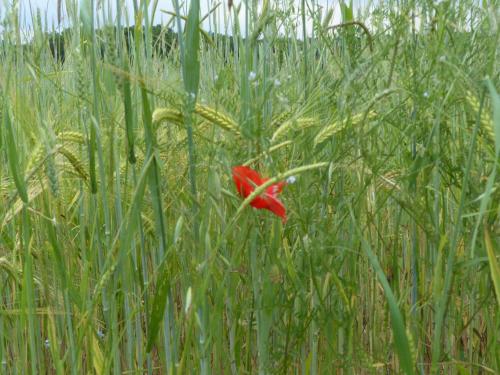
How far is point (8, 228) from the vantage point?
1071mm

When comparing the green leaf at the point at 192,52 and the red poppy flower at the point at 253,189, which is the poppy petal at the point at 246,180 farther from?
the green leaf at the point at 192,52

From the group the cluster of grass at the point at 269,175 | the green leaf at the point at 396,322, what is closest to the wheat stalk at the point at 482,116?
the cluster of grass at the point at 269,175

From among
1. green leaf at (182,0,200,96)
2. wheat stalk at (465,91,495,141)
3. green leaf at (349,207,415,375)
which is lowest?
green leaf at (349,207,415,375)

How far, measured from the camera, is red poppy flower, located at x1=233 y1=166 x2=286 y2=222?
0.59 m

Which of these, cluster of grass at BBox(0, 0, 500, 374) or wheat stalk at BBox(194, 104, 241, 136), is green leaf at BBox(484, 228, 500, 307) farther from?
wheat stalk at BBox(194, 104, 241, 136)

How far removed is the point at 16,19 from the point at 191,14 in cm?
27

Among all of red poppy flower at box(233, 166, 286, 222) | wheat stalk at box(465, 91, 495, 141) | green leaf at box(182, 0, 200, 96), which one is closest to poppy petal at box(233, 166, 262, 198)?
red poppy flower at box(233, 166, 286, 222)

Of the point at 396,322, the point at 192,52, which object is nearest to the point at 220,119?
the point at 192,52

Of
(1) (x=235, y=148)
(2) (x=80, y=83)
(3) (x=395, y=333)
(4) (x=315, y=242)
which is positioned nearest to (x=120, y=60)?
(2) (x=80, y=83)

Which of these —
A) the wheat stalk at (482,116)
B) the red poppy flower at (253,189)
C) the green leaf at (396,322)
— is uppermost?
the wheat stalk at (482,116)

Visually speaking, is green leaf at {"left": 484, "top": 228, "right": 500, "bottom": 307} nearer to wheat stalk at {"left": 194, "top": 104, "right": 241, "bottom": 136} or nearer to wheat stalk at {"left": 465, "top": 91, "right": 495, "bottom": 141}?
wheat stalk at {"left": 465, "top": 91, "right": 495, "bottom": 141}

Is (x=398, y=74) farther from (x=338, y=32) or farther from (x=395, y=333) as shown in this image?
(x=395, y=333)

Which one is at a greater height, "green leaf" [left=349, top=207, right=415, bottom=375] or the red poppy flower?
the red poppy flower

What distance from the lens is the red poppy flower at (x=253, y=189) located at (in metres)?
0.59
